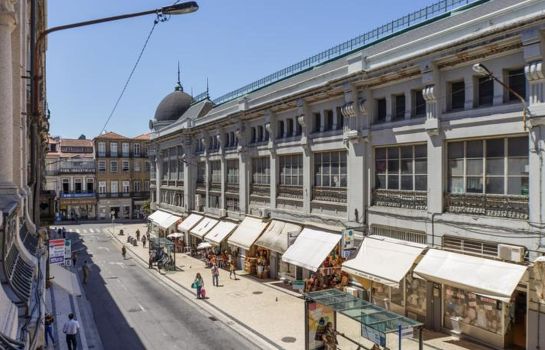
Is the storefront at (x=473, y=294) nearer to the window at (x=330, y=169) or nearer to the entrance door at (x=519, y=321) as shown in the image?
the entrance door at (x=519, y=321)

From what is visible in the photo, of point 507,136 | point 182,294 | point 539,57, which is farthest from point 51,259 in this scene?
point 539,57

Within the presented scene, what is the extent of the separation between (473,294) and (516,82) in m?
8.09

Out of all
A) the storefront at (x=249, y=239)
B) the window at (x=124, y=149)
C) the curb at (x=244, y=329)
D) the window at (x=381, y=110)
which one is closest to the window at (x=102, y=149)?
the window at (x=124, y=149)

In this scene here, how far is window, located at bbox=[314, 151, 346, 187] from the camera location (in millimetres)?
24969

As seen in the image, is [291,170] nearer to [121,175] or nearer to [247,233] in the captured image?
[247,233]

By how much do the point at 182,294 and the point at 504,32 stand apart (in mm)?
21817

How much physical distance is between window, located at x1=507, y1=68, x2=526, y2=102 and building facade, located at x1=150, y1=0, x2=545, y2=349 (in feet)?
0.12

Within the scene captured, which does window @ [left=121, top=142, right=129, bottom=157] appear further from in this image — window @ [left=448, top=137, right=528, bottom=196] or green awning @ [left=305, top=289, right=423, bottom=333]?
green awning @ [left=305, top=289, right=423, bottom=333]

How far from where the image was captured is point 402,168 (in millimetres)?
21219

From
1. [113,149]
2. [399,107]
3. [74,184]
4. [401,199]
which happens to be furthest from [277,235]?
[74,184]

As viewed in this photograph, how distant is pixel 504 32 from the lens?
15.8m

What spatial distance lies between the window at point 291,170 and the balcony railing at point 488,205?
37.5ft

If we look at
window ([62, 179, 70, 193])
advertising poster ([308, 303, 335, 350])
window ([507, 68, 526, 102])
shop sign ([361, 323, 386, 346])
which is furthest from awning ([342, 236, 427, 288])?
window ([62, 179, 70, 193])

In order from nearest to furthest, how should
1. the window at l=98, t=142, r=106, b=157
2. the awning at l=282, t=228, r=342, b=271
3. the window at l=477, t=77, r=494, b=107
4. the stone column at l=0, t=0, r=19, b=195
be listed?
1. the stone column at l=0, t=0, r=19, b=195
2. the window at l=477, t=77, r=494, b=107
3. the awning at l=282, t=228, r=342, b=271
4. the window at l=98, t=142, r=106, b=157
